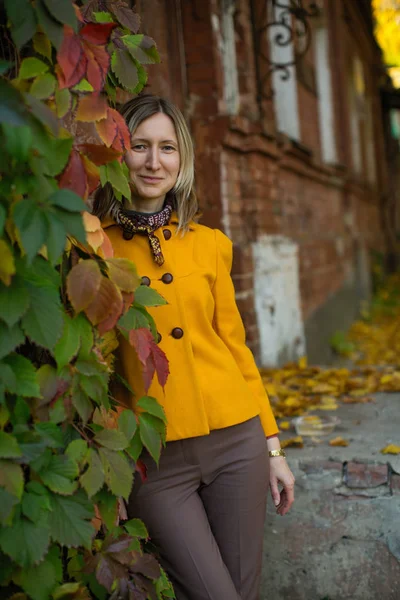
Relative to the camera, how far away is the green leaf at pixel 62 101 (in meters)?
1.42

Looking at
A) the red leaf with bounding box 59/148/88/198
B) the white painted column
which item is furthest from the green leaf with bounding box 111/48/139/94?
the white painted column

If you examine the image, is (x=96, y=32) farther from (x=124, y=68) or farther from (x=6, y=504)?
(x=6, y=504)

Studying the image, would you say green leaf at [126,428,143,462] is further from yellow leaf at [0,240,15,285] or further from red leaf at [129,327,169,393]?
yellow leaf at [0,240,15,285]

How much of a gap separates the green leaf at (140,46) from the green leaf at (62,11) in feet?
1.10

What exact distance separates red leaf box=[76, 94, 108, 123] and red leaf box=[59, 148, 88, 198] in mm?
117

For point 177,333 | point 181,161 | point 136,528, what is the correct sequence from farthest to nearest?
point 181,161, point 177,333, point 136,528

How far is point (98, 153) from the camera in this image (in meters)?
1.54

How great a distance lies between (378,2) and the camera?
1828 cm

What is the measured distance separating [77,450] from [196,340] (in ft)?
1.92

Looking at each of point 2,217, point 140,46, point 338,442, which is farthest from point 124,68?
point 338,442

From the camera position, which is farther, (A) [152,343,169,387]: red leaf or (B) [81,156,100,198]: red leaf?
(A) [152,343,169,387]: red leaf

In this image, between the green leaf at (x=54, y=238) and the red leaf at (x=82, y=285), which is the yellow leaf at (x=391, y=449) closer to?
the red leaf at (x=82, y=285)

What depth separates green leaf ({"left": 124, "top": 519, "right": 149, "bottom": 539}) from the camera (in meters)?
1.73

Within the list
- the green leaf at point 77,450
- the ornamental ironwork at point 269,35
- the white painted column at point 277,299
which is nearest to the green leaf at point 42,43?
the green leaf at point 77,450
